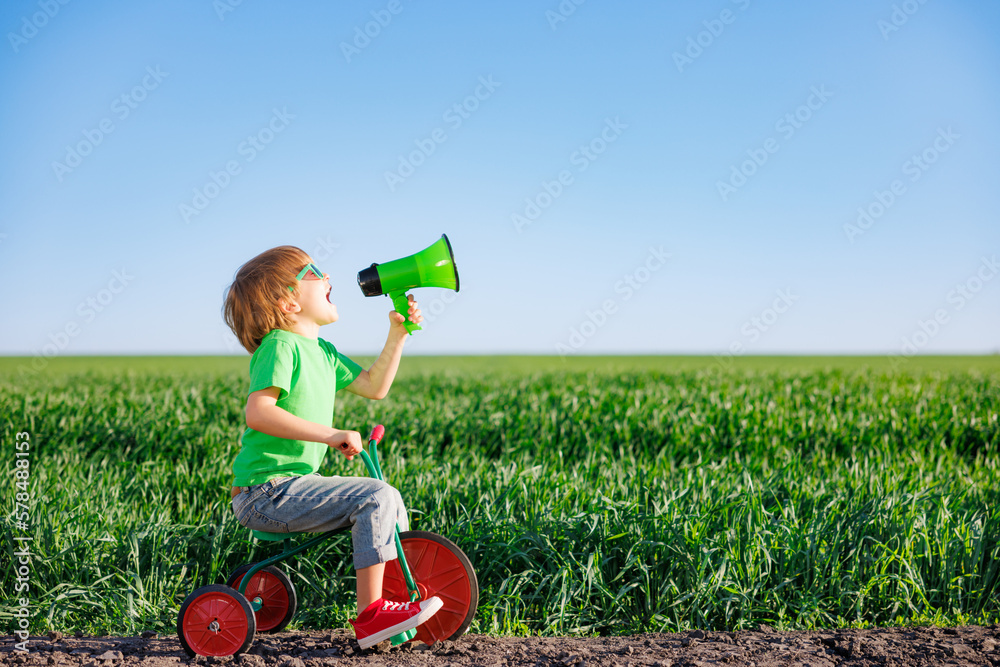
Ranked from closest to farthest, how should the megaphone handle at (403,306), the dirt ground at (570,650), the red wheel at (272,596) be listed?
the dirt ground at (570,650)
the megaphone handle at (403,306)
the red wheel at (272,596)

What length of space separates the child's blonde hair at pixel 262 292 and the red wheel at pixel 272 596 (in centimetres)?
115

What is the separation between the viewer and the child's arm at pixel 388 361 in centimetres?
304

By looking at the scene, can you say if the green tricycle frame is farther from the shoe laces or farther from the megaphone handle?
the megaphone handle

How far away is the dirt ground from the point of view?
2.87 m

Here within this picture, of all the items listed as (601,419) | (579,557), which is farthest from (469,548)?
(601,419)

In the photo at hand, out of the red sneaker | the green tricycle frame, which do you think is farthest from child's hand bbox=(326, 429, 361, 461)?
the red sneaker

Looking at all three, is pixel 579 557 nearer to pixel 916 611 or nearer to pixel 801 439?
pixel 916 611

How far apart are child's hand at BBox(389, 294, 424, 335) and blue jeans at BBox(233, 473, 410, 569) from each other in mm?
717

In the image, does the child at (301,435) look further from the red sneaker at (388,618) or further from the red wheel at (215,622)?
the red wheel at (215,622)

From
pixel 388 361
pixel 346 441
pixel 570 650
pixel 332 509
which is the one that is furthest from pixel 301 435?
pixel 570 650

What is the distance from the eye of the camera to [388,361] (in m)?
3.10

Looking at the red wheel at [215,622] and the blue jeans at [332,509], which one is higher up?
the blue jeans at [332,509]

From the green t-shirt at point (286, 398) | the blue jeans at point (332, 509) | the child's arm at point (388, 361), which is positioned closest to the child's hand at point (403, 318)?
the child's arm at point (388, 361)

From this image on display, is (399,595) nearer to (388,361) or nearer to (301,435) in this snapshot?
(301,435)
